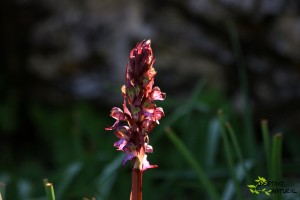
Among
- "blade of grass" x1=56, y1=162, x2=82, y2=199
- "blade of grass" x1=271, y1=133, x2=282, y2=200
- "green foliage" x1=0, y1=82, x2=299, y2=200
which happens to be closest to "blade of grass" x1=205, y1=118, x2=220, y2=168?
"green foliage" x1=0, y1=82, x2=299, y2=200

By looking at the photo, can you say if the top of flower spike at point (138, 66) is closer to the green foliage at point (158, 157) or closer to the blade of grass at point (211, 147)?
the green foliage at point (158, 157)

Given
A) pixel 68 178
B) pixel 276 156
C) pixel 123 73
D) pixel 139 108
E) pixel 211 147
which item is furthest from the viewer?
pixel 123 73

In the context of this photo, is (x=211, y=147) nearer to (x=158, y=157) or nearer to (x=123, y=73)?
(x=158, y=157)

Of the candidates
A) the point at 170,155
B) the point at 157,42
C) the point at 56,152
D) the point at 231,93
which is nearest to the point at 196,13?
the point at 157,42

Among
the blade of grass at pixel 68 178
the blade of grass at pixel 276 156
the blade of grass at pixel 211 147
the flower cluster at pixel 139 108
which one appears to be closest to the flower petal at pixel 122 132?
the flower cluster at pixel 139 108

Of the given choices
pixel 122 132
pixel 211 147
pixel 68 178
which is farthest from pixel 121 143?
pixel 211 147

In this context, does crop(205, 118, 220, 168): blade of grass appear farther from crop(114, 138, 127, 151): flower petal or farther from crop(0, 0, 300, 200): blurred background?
crop(114, 138, 127, 151): flower petal
